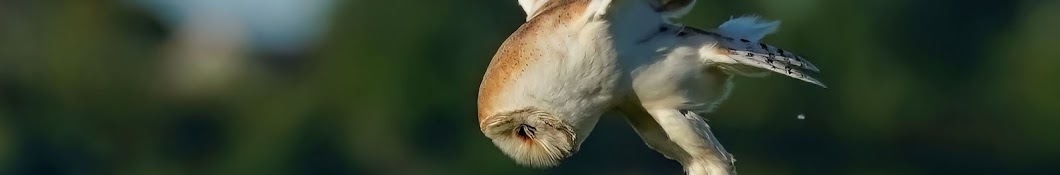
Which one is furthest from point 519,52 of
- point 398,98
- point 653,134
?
point 398,98

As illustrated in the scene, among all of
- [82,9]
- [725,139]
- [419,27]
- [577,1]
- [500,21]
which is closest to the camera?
[577,1]

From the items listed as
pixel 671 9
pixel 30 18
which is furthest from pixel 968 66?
pixel 671 9

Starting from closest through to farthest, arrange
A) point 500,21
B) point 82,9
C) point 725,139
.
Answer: point 725,139
point 500,21
point 82,9

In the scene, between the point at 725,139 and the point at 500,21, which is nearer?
the point at 725,139

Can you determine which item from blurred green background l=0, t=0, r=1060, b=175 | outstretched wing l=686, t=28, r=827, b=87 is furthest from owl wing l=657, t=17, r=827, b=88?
blurred green background l=0, t=0, r=1060, b=175

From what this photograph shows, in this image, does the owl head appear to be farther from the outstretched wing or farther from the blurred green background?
the blurred green background

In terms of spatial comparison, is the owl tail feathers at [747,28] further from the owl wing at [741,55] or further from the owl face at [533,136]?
the owl face at [533,136]

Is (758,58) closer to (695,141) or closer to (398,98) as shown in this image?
(695,141)

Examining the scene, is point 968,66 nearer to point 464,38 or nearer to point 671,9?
point 464,38
